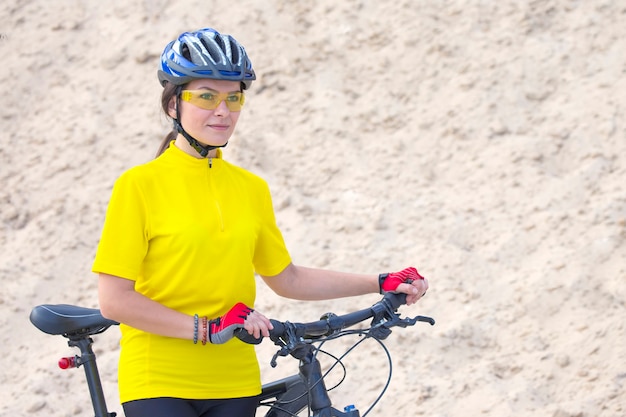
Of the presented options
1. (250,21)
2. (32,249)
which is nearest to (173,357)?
(32,249)

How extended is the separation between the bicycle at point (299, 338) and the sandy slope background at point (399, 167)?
8.25 feet

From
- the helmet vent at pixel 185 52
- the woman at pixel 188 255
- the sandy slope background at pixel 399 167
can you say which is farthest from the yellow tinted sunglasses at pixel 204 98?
the sandy slope background at pixel 399 167

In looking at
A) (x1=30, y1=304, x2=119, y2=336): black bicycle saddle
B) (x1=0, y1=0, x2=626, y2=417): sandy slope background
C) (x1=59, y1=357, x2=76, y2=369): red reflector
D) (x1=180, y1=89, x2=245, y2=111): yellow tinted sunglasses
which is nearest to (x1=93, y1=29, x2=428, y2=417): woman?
(x1=180, y1=89, x2=245, y2=111): yellow tinted sunglasses

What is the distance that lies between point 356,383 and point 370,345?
348 millimetres

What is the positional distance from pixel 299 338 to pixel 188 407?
499 mm

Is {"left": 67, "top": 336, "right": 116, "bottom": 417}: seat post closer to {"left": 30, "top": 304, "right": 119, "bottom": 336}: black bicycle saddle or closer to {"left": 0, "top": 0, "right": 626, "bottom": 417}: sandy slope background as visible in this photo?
{"left": 30, "top": 304, "right": 119, "bottom": 336}: black bicycle saddle

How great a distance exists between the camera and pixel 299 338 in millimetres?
3139

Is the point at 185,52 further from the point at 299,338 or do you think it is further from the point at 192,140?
the point at 299,338

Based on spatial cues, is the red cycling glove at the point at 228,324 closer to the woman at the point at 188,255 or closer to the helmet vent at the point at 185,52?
the woman at the point at 188,255

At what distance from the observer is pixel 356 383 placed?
6.31 m

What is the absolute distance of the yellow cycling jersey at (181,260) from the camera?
3.22 m

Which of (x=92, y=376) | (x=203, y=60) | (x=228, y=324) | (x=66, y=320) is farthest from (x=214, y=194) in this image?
(x=92, y=376)

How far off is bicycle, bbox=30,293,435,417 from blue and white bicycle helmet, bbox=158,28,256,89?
0.87 metres

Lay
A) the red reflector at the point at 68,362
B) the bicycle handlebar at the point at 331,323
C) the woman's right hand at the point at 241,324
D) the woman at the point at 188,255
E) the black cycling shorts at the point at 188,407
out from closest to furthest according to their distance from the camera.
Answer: the woman's right hand at the point at 241,324 → the bicycle handlebar at the point at 331,323 → the woman at the point at 188,255 → the black cycling shorts at the point at 188,407 → the red reflector at the point at 68,362
